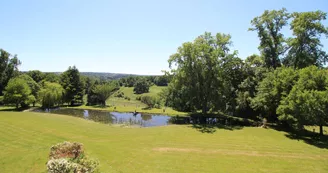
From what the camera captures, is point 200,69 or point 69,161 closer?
point 69,161

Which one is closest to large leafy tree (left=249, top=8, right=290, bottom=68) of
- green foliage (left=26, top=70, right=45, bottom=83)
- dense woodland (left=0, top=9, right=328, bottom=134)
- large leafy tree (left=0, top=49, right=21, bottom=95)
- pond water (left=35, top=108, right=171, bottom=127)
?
dense woodland (left=0, top=9, right=328, bottom=134)

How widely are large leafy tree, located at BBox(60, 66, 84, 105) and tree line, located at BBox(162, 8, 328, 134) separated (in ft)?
106

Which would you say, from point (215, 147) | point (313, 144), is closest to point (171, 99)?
point (215, 147)

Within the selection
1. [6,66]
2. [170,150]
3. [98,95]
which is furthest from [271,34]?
[6,66]

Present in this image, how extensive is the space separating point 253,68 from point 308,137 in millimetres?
16777

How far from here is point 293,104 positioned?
19.2 m

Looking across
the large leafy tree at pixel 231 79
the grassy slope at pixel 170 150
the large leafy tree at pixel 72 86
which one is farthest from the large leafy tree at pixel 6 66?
the large leafy tree at pixel 231 79

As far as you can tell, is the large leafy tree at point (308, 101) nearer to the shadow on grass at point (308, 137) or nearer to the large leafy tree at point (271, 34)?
the shadow on grass at point (308, 137)

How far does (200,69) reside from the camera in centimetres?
3083

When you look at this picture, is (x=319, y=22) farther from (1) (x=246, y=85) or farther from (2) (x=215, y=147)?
(2) (x=215, y=147)

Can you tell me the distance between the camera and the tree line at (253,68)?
1017 inches

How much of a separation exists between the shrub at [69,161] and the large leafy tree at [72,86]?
48.5 m

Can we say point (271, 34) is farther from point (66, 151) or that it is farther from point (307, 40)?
point (66, 151)

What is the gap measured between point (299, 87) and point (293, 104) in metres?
2.29
